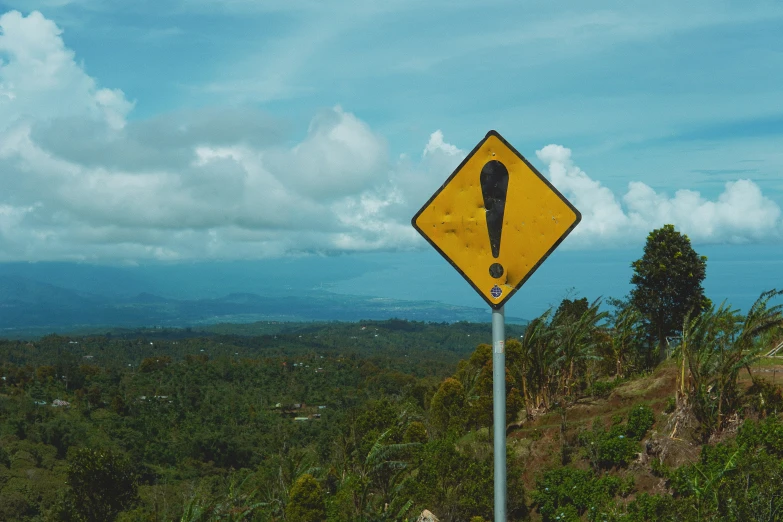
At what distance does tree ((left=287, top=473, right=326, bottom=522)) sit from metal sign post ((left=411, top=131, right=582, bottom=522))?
16.3 metres

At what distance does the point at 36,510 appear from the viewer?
4294 centimetres

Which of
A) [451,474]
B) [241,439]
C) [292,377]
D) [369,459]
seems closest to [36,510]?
[241,439]

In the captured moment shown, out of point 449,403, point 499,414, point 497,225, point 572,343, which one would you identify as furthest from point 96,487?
point 497,225

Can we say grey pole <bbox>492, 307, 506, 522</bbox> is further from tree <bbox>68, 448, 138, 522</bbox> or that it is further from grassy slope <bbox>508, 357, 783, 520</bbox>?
tree <bbox>68, 448, 138, 522</bbox>

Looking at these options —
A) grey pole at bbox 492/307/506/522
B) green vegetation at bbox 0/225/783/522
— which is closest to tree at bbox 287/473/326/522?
green vegetation at bbox 0/225/783/522

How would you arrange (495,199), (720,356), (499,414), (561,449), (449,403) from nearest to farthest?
(499,414), (495,199), (720,356), (561,449), (449,403)

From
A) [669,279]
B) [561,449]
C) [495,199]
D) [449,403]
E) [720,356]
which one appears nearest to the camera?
[495,199]

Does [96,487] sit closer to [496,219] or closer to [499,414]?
[499,414]

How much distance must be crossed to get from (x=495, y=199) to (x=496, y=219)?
83mm

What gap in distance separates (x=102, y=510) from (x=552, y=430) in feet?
73.3

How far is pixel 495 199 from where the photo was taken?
2.77 metres

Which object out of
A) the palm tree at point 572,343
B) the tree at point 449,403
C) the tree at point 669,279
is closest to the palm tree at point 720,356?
the palm tree at point 572,343

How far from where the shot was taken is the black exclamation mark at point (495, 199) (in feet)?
9.02

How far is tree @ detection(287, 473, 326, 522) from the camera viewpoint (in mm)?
17828
